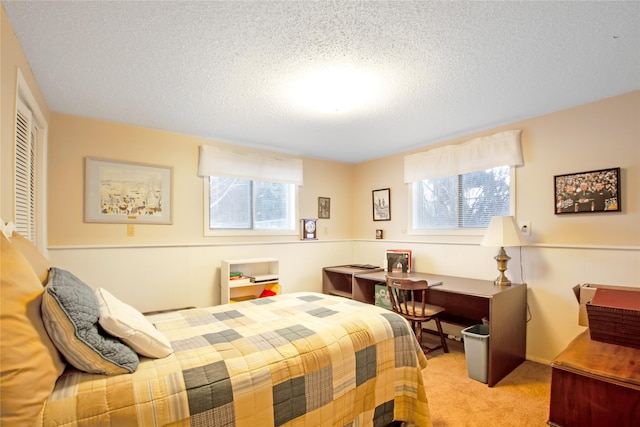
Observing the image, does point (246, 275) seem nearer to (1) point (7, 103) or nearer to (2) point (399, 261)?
(2) point (399, 261)

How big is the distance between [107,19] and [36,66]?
34.1 inches

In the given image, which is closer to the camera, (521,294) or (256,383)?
(256,383)

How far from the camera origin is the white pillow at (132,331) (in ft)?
4.06

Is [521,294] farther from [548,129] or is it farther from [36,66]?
[36,66]

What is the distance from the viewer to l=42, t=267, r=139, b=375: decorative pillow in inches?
42.6

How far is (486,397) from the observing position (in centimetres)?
226

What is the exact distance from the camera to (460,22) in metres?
1.54

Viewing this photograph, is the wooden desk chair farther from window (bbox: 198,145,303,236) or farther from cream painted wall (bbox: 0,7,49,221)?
cream painted wall (bbox: 0,7,49,221)

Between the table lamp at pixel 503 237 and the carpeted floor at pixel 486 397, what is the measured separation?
0.80 m

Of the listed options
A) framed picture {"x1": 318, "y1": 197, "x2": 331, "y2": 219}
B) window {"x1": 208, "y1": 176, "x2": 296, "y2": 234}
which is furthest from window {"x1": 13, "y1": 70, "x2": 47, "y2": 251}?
framed picture {"x1": 318, "y1": 197, "x2": 331, "y2": 219}

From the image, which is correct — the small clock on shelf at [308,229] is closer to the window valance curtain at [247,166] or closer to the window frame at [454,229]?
the window valance curtain at [247,166]

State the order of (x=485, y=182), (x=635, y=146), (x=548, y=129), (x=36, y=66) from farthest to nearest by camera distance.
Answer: (x=485, y=182), (x=548, y=129), (x=635, y=146), (x=36, y=66)

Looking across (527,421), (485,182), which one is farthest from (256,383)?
(485,182)

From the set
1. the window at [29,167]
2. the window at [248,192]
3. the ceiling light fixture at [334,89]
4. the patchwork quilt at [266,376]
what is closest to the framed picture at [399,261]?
the window at [248,192]
